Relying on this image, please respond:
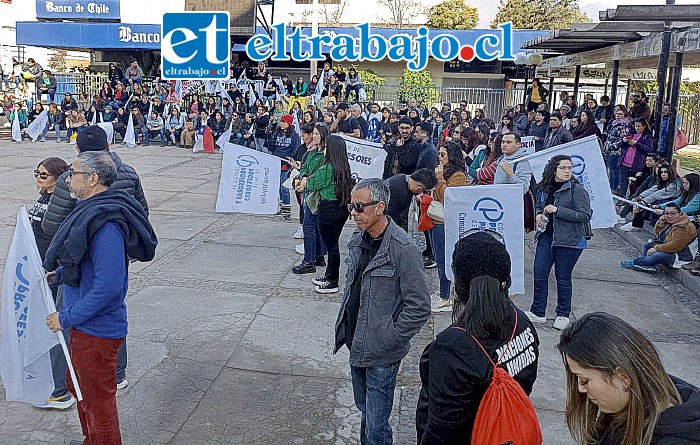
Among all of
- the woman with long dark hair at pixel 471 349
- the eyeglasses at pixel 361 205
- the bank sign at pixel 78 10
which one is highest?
the bank sign at pixel 78 10

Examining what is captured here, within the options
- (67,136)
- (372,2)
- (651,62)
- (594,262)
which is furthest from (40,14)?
(594,262)

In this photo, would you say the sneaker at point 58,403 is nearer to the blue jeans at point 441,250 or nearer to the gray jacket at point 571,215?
the blue jeans at point 441,250

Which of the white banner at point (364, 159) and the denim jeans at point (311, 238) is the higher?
the white banner at point (364, 159)

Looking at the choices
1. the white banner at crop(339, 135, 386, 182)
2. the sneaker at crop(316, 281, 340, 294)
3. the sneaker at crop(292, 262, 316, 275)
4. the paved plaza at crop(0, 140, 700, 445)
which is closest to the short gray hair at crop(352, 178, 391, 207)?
the paved plaza at crop(0, 140, 700, 445)

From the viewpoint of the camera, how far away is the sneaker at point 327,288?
6891mm

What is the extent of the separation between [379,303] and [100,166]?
1584 millimetres

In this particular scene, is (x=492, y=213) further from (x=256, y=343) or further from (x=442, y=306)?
(x=256, y=343)

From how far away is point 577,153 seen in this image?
670cm

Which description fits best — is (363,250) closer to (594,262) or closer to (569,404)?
(569,404)

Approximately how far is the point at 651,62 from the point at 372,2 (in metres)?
41.1

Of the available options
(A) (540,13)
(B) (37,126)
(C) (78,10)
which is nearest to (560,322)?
(B) (37,126)

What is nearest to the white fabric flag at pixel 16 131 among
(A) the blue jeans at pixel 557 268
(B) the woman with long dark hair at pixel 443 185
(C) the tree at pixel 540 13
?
(B) the woman with long dark hair at pixel 443 185
